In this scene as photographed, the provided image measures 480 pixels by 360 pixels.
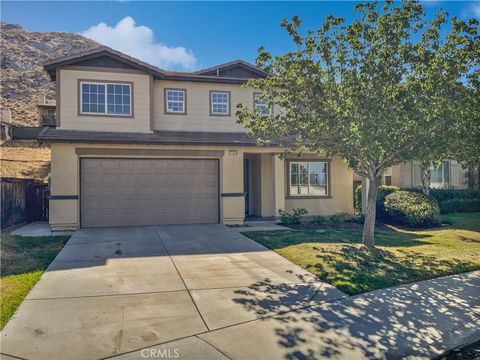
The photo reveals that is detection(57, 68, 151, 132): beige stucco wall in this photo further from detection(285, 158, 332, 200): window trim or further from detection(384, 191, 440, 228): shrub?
detection(384, 191, 440, 228): shrub

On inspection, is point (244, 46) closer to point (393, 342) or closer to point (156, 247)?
point (156, 247)

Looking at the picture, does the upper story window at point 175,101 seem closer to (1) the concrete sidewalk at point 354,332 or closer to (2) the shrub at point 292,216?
(2) the shrub at point 292,216

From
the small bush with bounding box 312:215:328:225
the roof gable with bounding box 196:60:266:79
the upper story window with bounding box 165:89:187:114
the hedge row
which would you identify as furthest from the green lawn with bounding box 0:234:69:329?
the hedge row

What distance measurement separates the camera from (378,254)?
9.60 metres

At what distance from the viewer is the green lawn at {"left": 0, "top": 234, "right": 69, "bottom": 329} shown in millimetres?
5802

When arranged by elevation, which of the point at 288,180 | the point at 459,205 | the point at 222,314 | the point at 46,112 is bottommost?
the point at 222,314

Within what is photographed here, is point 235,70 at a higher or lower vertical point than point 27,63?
lower

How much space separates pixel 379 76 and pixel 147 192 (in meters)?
9.20

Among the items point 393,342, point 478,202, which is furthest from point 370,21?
point 478,202

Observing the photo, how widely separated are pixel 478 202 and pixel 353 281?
52.9 ft

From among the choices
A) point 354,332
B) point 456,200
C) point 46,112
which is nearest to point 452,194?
point 456,200

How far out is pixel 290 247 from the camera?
1031 centimetres

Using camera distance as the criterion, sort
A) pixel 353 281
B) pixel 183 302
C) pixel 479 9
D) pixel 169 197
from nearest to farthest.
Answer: pixel 183 302 → pixel 353 281 → pixel 479 9 → pixel 169 197

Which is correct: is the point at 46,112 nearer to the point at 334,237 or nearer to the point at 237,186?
the point at 237,186
